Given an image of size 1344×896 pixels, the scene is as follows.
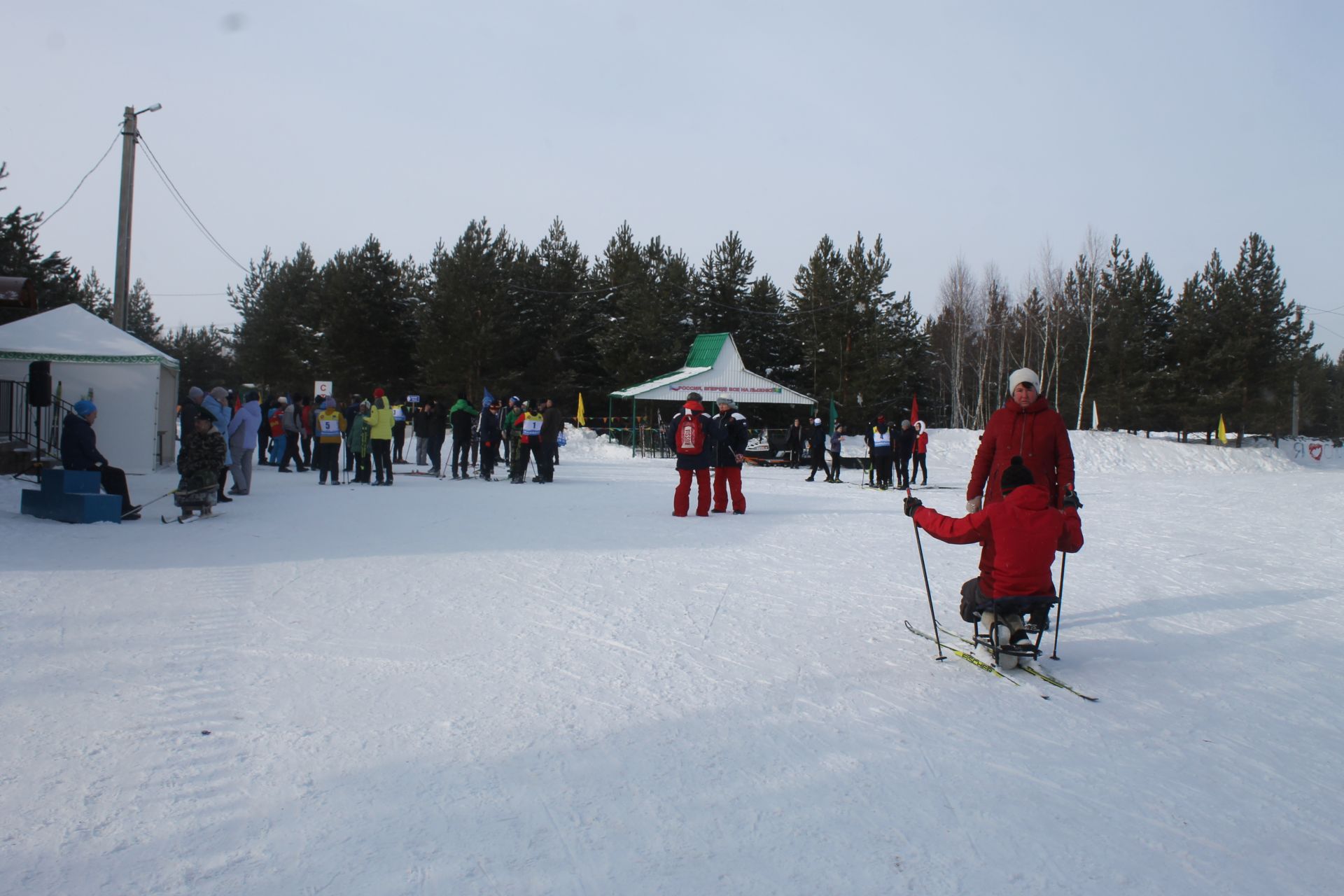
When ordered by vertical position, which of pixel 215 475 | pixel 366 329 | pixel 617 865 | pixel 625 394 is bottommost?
pixel 617 865

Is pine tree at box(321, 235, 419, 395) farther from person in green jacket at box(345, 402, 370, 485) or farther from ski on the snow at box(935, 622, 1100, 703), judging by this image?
ski on the snow at box(935, 622, 1100, 703)

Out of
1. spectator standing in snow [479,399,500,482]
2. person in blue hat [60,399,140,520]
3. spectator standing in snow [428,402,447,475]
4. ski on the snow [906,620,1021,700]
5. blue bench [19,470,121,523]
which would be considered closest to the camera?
ski on the snow [906,620,1021,700]

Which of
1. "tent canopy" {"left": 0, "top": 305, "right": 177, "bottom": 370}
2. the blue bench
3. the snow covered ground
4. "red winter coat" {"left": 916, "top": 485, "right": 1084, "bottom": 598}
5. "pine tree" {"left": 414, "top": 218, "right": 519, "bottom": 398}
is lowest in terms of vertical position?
the snow covered ground

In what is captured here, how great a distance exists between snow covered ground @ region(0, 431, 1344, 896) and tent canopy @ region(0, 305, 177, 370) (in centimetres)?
832

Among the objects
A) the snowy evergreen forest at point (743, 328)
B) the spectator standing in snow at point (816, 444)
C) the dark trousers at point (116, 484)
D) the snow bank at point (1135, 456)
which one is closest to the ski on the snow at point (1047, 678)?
the dark trousers at point (116, 484)

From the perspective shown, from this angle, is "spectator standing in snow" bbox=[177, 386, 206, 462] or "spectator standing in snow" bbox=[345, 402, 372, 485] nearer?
"spectator standing in snow" bbox=[177, 386, 206, 462]

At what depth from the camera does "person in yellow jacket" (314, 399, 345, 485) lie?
1587 cm

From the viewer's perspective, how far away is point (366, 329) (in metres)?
48.7

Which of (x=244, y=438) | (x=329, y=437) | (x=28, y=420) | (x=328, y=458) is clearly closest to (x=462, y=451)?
(x=328, y=458)

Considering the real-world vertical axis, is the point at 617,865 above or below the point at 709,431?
below

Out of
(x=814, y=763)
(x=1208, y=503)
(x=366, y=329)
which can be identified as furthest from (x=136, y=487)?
(x=366, y=329)

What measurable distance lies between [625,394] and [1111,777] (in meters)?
28.6

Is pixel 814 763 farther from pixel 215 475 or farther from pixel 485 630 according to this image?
pixel 215 475

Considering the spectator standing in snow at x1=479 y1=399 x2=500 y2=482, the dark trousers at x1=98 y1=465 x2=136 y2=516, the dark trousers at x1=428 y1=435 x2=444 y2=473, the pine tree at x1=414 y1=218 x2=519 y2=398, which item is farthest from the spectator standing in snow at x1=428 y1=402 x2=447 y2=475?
the pine tree at x1=414 y1=218 x2=519 y2=398
